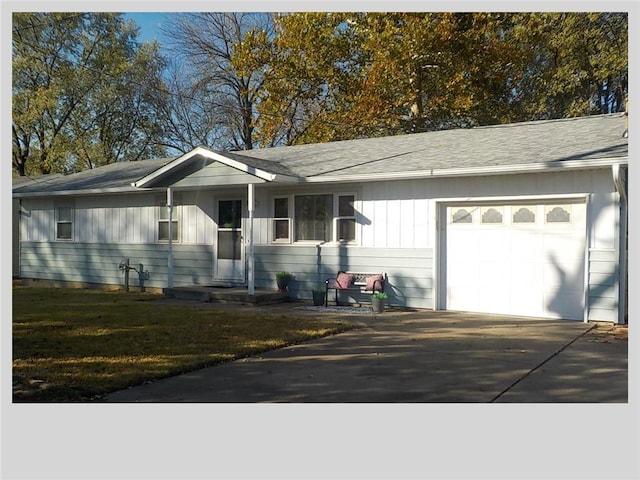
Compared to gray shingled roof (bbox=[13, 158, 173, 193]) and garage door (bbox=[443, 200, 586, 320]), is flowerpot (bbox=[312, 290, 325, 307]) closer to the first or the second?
garage door (bbox=[443, 200, 586, 320])

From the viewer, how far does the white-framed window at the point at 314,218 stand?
13211 millimetres

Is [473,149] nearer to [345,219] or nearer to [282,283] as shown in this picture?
[345,219]

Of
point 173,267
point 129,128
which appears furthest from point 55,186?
point 129,128

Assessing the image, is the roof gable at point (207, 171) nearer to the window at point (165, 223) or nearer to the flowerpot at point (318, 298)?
the window at point (165, 223)

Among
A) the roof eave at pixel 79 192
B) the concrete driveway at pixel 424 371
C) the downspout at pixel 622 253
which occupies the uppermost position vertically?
the roof eave at pixel 79 192

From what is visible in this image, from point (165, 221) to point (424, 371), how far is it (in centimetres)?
1139

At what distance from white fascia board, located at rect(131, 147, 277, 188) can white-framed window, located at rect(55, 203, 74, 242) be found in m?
4.81

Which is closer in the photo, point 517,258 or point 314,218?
point 517,258

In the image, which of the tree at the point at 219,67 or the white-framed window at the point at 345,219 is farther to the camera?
the tree at the point at 219,67

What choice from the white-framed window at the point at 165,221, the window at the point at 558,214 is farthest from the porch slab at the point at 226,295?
the window at the point at 558,214

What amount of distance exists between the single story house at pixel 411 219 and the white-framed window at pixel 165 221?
4 cm

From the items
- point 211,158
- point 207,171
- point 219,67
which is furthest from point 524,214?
point 219,67

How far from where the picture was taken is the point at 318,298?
1285 cm
